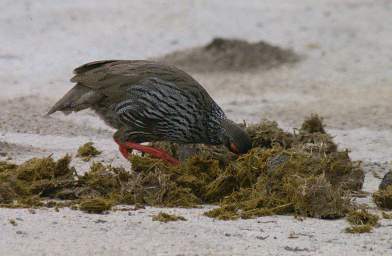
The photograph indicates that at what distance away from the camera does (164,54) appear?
16.3 m

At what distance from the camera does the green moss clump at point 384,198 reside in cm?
858

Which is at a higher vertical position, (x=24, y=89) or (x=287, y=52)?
(x=287, y=52)

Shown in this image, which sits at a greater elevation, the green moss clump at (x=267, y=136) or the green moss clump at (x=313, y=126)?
the green moss clump at (x=313, y=126)

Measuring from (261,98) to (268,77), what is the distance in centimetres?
105

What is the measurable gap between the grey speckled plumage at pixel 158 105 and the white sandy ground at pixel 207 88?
48 centimetres

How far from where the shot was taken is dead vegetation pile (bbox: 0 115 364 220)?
8242mm

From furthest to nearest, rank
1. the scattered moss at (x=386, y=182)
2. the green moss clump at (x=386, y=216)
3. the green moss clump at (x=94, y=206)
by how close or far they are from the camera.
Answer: the scattered moss at (x=386, y=182) < the green moss clump at (x=386, y=216) < the green moss clump at (x=94, y=206)

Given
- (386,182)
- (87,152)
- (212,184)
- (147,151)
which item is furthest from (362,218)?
(87,152)

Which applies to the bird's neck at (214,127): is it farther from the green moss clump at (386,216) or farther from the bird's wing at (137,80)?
the green moss clump at (386,216)

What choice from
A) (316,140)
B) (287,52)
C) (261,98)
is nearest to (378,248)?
(316,140)

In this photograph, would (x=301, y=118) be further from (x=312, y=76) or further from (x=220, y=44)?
(x=220, y=44)


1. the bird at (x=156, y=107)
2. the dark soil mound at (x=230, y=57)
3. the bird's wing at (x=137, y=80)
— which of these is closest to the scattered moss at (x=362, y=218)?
the bird at (x=156, y=107)

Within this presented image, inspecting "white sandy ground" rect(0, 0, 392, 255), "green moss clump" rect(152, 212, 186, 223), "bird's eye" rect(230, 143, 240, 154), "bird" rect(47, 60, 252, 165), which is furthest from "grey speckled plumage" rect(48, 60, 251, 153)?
"green moss clump" rect(152, 212, 186, 223)

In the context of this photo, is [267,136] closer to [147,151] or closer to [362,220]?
[147,151]
